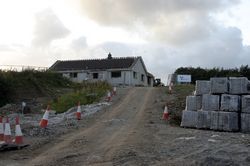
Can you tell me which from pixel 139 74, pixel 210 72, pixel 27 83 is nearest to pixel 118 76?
pixel 139 74

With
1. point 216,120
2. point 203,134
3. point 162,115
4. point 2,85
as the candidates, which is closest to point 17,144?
point 203,134

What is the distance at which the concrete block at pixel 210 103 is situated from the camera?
18.8m

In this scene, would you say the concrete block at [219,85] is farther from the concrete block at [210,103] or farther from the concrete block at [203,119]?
the concrete block at [203,119]

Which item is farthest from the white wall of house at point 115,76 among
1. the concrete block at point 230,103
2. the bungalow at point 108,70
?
the concrete block at point 230,103

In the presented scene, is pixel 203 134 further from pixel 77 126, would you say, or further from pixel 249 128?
pixel 77 126

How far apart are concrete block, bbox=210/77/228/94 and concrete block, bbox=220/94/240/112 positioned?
34 cm

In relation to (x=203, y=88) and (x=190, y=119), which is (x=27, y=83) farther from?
(x=190, y=119)

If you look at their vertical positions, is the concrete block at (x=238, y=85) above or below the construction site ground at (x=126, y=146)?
above

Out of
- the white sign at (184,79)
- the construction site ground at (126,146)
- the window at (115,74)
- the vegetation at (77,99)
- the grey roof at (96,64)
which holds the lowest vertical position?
the construction site ground at (126,146)

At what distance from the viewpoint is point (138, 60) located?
7394cm

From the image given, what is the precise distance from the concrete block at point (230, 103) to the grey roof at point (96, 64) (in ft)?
167

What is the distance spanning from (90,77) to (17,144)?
55.1 metres

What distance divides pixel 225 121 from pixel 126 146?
5.70 meters

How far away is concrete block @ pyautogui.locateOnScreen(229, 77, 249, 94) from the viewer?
18.9m
